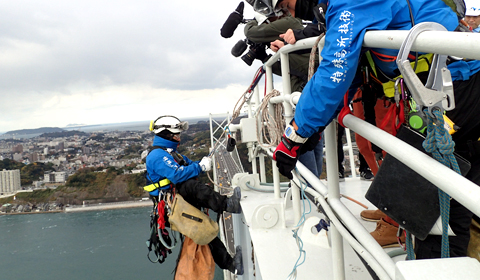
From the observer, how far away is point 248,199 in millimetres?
2953

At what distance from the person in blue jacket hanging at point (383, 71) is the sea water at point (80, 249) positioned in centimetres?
1927

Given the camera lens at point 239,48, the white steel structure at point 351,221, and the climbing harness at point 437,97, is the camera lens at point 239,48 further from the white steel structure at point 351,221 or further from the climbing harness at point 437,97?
the climbing harness at point 437,97

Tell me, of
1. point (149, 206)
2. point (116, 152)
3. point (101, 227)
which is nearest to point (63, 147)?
point (116, 152)

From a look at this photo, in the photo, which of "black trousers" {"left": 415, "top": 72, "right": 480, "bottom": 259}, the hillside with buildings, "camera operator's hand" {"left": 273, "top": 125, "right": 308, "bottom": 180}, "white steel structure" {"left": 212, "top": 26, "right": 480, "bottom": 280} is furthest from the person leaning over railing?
the hillside with buildings

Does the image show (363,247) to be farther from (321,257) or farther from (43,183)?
(43,183)

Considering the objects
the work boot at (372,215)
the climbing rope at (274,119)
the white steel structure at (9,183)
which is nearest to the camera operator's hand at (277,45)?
the climbing rope at (274,119)

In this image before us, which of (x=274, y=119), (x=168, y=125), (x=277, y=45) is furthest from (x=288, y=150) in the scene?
(x=168, y=125)

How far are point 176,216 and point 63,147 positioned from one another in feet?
178

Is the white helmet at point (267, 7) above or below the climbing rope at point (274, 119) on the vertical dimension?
above

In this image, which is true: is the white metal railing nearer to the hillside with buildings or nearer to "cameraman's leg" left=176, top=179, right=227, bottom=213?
"cameraman's leg" left=176, top=179, right=227, bottom=213

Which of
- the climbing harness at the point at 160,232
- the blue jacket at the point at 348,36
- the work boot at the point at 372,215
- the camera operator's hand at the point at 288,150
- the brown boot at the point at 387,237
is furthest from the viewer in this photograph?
the climbing harness at the point at 160,232

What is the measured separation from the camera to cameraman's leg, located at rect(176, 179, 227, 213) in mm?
2826

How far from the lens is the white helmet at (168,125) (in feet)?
9.99

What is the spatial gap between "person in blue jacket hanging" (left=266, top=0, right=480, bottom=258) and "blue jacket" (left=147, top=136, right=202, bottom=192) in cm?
209
